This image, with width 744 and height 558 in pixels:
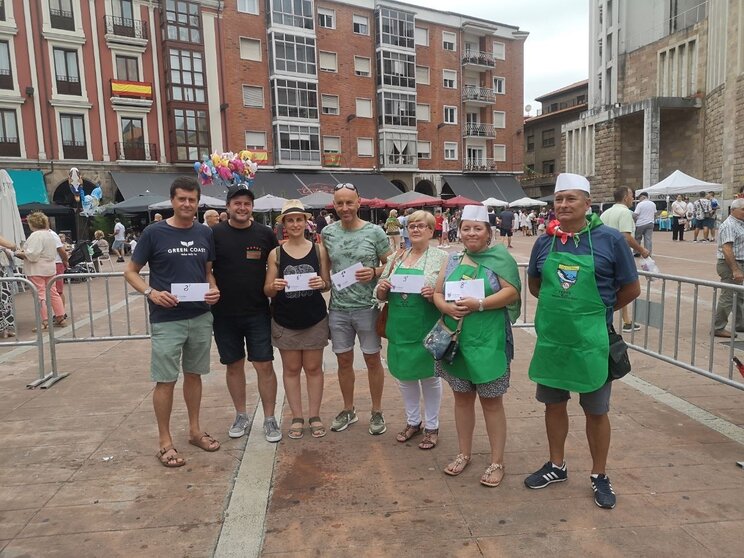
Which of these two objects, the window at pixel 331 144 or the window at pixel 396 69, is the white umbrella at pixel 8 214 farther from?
the window at pixel 396 69

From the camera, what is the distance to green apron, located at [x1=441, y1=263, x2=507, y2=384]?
3268 mm

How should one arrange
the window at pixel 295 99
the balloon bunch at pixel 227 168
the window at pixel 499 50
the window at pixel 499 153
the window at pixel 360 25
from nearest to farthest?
the balloon bunch at pixel 227 168, the window at pixel 295 99, the window at pixel 360 25, the window at pixel 499 50, the window at pixel 499 153

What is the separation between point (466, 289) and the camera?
328cm

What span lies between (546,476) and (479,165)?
40.2 m

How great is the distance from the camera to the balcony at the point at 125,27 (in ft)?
93.1

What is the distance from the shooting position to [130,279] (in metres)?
3.83

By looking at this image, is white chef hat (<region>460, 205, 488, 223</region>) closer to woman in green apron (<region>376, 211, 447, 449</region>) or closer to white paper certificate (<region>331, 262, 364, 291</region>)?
woman in green apron (<region>376, 211, 447, 449</region>)

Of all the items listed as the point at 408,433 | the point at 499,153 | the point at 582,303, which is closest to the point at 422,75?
the point at 499,153

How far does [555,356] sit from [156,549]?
7.89 feet

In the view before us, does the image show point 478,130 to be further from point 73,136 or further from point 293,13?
point 73,136

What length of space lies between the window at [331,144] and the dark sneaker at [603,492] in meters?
34.4

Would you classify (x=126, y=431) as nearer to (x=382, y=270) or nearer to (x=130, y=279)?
(x=130, y=279)

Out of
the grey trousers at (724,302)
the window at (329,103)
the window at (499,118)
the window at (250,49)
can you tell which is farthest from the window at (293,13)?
the grey trousers at (724,302)

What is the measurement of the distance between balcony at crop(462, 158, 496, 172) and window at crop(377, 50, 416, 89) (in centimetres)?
718
